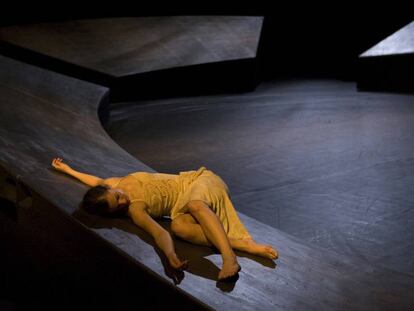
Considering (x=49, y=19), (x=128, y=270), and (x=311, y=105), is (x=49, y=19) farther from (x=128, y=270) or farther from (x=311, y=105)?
(x=128, y=270)

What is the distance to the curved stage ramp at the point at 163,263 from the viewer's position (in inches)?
80.8

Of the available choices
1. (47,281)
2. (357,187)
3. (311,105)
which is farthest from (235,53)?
(47,281)

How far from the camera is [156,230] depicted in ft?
7.73

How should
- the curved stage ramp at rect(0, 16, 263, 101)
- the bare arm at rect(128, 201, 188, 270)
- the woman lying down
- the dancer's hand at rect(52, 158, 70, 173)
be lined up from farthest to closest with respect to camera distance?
the curved stage ramp at rect(0, 16, 263, 101) < the dancer's hand at rect(52, 158, 70, 173) < the woman lying down < the bare arm at rect(128, 201, 188, 270)

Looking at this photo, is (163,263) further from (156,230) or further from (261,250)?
(261,250)

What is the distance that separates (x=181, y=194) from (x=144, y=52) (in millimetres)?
4894

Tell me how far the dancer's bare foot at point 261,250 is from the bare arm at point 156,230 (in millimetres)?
332

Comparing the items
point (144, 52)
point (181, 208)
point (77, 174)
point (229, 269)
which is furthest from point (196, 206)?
point (144, 52)

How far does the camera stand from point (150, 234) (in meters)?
2.42

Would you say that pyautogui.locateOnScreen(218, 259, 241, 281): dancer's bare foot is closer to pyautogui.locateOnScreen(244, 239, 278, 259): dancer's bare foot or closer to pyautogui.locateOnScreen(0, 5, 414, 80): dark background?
pyautogui.locateOnScreen(244, 239, 278, 259): dancer's bare foot

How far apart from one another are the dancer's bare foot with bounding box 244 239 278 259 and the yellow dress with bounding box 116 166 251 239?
8 cm

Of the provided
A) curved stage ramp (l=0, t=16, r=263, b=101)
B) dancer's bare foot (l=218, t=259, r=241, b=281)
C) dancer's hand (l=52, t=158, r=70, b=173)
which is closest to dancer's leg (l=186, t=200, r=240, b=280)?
dancer's bare foot (l=218, t=259, r=241, b=281)

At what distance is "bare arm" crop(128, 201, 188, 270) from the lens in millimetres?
2162

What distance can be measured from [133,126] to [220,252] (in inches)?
150
